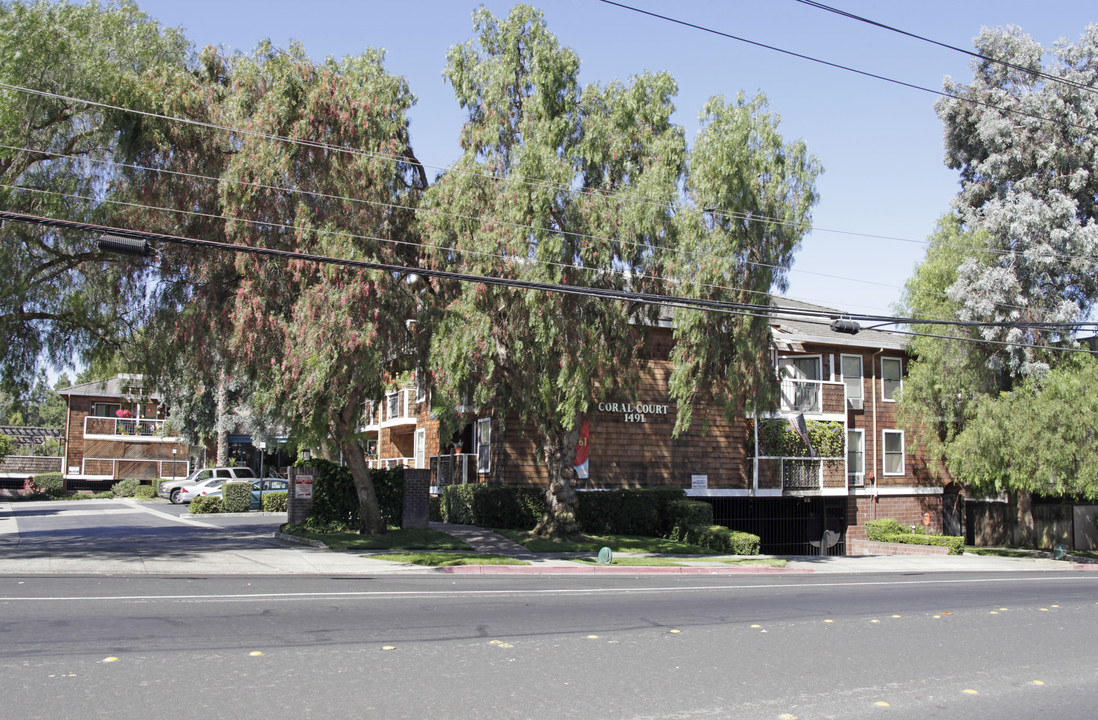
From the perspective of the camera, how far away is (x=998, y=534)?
3375 centimetres

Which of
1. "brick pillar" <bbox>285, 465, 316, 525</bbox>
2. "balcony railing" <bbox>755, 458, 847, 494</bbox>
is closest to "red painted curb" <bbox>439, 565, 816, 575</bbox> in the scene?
"brick pillar" <bbox>285, 465, 316, 525</bbox>

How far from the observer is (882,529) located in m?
31.4

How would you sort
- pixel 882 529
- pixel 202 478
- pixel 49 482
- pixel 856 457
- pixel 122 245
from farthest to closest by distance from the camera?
pixel 49 482
pixel 202 478
pixel 856 457
pixel 882 529
pixel 122 245

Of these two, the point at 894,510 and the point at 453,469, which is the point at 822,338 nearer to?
the point at 894,510

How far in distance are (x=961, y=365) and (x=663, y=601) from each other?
21.0 metres

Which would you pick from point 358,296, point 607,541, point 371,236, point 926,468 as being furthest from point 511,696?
point 926,468

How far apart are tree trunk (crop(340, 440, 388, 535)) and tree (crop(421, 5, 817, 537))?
3.43 m

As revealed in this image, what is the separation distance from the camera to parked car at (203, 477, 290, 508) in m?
36.4

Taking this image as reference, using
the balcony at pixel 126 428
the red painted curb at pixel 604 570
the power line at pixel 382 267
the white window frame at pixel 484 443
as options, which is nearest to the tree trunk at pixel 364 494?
the red painted curb at pixel 604 570

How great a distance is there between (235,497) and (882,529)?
2477cm

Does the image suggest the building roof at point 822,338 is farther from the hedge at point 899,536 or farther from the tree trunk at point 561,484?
the tree trunk at point 561,484

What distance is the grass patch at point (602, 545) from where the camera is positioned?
22.2 metres

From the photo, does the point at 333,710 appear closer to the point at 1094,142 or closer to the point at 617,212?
the point at 617,212

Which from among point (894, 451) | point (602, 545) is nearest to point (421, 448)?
point (602, 545)
